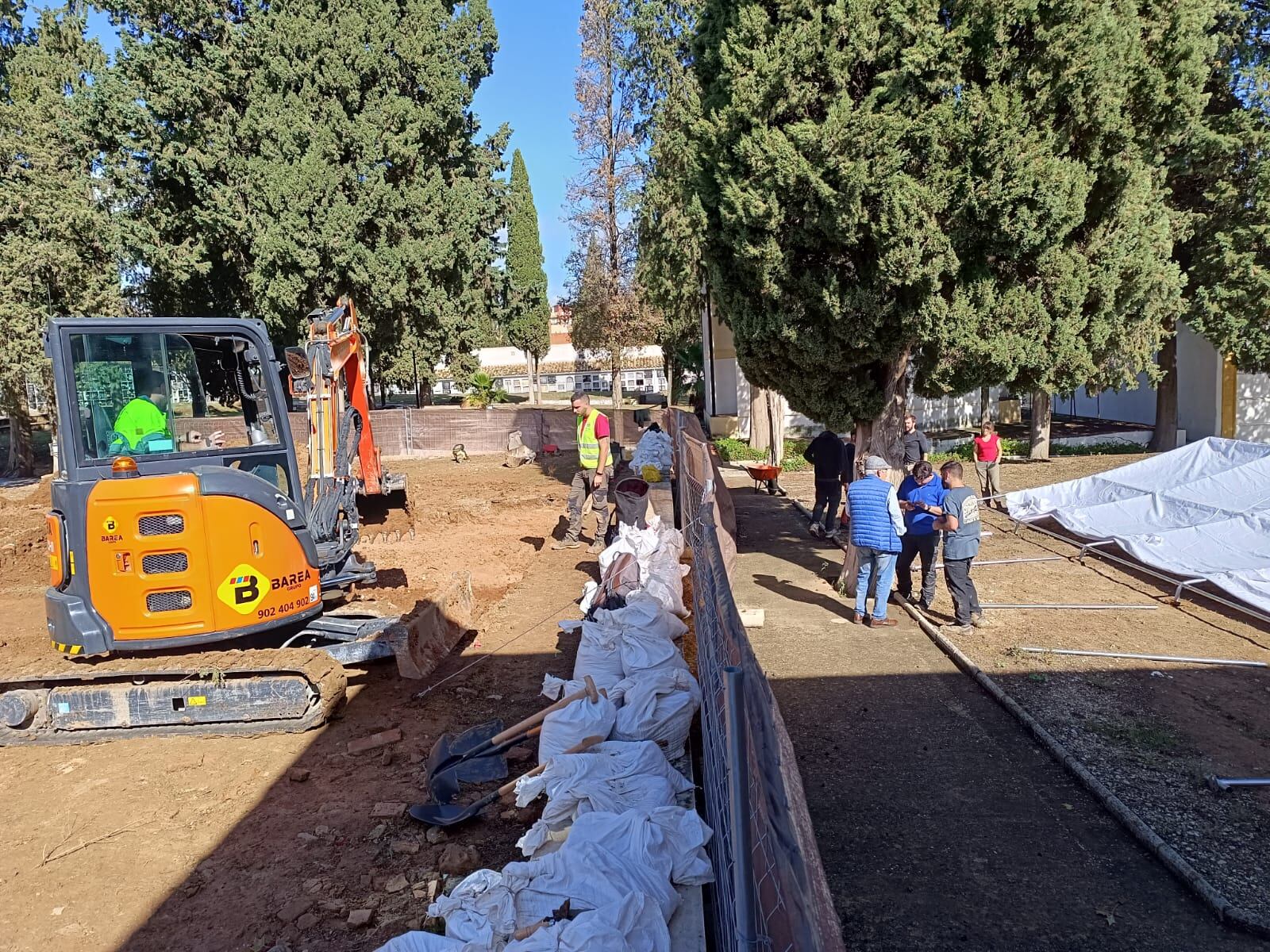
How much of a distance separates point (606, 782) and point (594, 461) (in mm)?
7180

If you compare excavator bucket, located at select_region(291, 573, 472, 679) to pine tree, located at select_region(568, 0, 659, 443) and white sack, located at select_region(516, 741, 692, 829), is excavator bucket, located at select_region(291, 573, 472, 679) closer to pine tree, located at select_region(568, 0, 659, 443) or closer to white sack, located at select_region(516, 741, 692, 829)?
white sack, located at select_region(516, 741, 692, 829)

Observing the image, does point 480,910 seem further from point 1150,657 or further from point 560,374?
point 560,374

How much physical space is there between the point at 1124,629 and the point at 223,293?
2502 centimetres

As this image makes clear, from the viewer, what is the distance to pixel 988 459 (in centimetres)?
1290

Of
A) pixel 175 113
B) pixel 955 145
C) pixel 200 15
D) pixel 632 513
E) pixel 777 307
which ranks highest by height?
pixel 200 15

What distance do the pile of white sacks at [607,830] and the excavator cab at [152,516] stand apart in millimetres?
2427

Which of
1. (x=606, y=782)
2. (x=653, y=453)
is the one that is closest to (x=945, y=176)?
Answer: (x=653, y=453)

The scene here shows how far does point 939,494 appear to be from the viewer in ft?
26.5

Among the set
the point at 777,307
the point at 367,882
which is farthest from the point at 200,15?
the point at 367,882

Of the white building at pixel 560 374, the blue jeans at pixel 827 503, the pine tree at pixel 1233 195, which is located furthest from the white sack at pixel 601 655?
the white building at pixel 560 374

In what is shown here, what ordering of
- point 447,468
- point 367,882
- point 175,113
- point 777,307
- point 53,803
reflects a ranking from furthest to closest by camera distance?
point 175,113 < point 447,468 < point 777,307 < point 53,803 < point 367,882

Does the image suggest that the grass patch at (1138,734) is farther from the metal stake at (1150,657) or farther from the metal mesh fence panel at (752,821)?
the metal mesh fence panel at (752,821)

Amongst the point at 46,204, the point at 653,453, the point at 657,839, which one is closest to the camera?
the point at 657,839

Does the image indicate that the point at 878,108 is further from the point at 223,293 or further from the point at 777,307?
the point at 223,293
